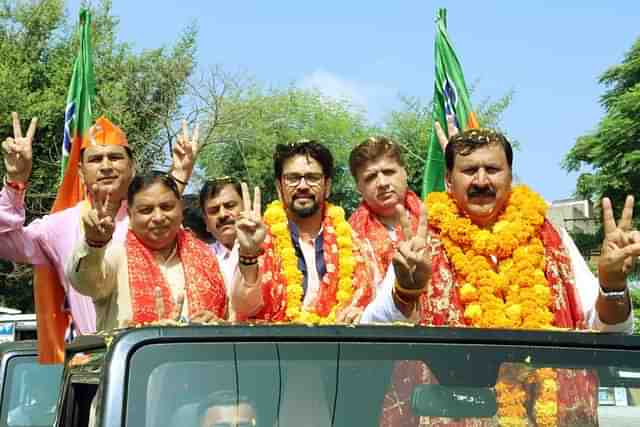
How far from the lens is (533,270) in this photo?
461 centimetres

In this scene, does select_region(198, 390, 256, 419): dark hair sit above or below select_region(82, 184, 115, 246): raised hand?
below

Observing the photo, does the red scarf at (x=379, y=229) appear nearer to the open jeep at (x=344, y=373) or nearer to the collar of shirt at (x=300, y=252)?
the collar of shirt at (x=300, y=252)

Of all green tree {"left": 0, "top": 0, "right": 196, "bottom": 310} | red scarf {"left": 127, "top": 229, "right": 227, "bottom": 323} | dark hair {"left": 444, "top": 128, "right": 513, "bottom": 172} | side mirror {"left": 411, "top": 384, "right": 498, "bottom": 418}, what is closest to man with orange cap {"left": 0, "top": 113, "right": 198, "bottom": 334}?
red scarf {"left": 127, "top": 229, "right": 227, "bottom": 323}

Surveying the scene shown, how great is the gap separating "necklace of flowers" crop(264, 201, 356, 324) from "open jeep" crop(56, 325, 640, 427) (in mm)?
1867

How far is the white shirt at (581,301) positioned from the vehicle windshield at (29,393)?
3294mm

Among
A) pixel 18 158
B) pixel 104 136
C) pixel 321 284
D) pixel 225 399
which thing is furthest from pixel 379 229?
pixel 225 399

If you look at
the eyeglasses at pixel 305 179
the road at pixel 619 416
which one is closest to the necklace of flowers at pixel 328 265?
the eyeglasses at pixel 305 179

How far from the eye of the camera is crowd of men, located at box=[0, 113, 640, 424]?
4.34m

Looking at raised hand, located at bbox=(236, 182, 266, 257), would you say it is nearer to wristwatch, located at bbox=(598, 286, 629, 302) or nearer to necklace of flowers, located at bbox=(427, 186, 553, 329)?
necklace of flowers, located at bbox=(427, 186, 553, 329)

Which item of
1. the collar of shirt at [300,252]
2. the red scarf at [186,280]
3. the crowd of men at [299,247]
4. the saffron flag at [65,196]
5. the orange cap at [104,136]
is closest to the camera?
the crowd of men at [299,247]

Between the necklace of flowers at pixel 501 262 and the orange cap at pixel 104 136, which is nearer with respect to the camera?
the necklace of flowers at pixel 501 262

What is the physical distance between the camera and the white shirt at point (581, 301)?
4168 millimetres

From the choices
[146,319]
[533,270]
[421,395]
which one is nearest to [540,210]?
[533,270]

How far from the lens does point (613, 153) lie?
27.1m
